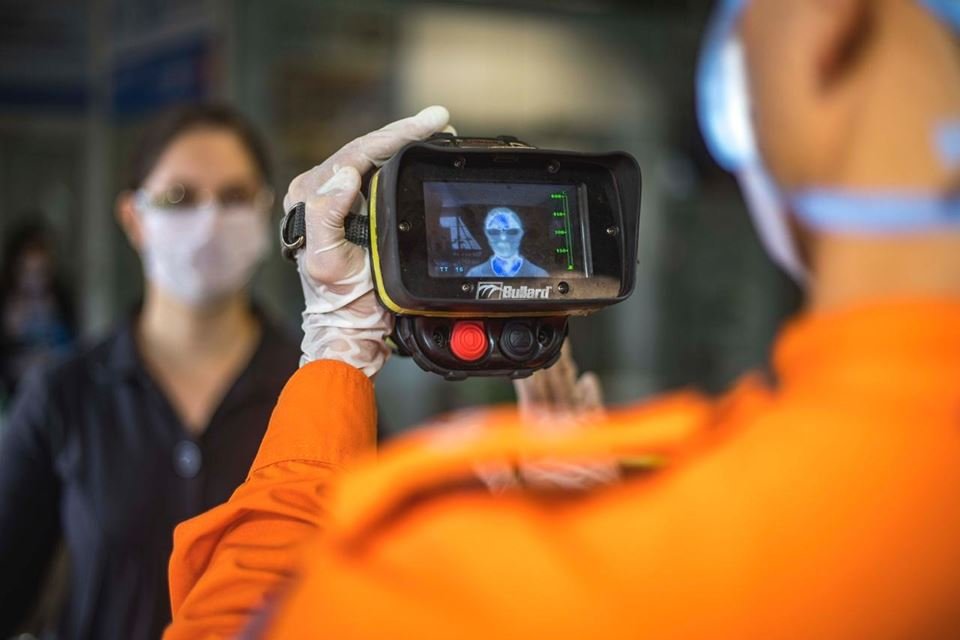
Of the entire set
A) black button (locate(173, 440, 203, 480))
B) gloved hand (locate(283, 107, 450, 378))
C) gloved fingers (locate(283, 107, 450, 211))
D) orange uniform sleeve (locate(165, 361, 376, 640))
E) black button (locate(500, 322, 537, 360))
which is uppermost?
gloved fingers (locate(283, 107, 450, 211))

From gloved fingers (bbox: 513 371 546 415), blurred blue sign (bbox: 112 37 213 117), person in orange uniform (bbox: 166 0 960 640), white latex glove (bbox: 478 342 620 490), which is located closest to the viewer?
person in orange uniform (bbox: 166 0 960 640)

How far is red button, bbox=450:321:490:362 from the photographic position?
1.05 metres

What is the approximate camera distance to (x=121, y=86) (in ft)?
16.8

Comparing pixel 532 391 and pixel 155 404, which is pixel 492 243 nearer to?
pixel 532 391

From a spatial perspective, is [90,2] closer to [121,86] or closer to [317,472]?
[121,86]

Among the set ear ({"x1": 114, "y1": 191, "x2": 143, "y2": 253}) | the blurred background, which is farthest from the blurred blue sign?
ear ({"x1": 114, "y1": 191, "x2": 143, "y2": 253})

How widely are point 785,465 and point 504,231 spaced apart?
0.40m

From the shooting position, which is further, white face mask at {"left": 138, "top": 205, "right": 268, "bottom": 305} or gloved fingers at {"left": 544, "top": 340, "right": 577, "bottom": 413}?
white face mask at {"left": 138, "top": 205, "right": 268, "bottom": 305}

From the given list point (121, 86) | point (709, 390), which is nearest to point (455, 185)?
point (121, 86)

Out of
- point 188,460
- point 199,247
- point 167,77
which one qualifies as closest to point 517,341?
point 188,460

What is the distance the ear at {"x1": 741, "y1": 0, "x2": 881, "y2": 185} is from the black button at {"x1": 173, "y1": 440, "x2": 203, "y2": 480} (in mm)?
1485

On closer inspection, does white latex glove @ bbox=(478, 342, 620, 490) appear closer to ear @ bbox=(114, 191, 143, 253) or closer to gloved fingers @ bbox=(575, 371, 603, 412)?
gloved fingers @ bbox=(575, 371, 603, 412)

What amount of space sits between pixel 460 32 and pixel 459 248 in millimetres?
4643

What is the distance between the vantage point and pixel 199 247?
2.36 m
